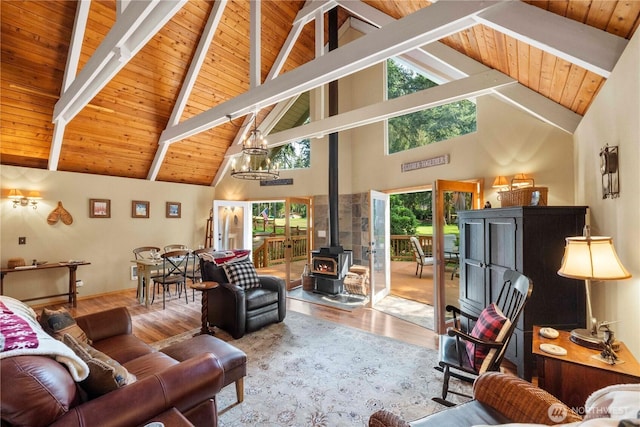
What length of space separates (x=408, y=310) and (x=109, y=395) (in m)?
4.15

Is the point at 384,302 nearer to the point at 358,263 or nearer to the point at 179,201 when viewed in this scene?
the point at 358,263

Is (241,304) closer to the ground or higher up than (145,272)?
closer to the ground

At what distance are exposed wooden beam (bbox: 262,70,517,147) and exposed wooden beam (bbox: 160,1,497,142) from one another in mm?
1170

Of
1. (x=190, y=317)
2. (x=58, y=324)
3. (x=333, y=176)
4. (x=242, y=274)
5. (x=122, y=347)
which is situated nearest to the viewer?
(x=58, y=324)

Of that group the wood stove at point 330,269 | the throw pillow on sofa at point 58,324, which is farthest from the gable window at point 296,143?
the throw pillow on sofa at point 58,324

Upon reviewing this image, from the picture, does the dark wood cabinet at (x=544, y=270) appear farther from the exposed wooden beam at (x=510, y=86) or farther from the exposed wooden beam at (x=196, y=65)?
the exposed wooden beam at (x=196, y=65)

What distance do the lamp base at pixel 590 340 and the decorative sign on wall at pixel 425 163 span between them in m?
3.29

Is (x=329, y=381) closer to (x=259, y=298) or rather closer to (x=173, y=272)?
(x=259, y=298)

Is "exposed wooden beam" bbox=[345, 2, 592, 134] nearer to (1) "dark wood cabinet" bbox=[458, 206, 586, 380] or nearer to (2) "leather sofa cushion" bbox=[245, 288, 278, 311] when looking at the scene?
(1) "dark wood cabinet" bbox=[458, 206, 586, 380]

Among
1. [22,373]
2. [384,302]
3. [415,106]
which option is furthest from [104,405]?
[384,302]

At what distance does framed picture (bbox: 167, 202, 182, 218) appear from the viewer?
6.71 meters

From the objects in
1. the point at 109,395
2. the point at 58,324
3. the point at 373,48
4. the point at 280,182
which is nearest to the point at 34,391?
the point at 109,395

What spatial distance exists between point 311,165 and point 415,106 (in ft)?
10.9

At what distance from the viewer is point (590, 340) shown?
175 cm
